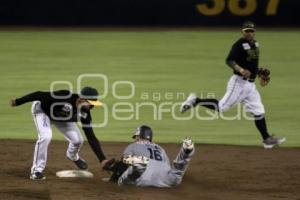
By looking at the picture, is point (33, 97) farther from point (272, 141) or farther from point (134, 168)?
point (272, 141)

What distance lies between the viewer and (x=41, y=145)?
9664 mm

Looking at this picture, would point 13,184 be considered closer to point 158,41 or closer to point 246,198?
point 246,198

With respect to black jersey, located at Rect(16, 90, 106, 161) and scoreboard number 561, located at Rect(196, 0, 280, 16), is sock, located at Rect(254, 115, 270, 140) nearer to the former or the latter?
black jersey, located at Rect(16, 90, 106, 161)

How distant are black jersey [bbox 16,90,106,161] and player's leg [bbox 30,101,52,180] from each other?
0.10 m

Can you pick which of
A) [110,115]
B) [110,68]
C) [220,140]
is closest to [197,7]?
[110,68]

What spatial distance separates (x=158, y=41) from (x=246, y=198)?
1789 cm

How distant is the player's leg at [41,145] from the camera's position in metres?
9.66

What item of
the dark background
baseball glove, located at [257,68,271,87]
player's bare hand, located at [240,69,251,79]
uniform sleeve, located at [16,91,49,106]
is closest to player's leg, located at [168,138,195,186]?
uniform sleeve, located at [16,91,49,106]

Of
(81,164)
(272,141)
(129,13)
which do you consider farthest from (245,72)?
(129,13)

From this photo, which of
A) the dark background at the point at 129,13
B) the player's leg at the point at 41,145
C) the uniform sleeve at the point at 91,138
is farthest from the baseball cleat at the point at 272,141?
the dark background at the point at 129,13

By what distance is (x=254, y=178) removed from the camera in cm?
1016

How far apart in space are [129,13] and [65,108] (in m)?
19.5

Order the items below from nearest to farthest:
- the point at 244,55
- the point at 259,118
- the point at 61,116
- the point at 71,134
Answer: the point at 61,116 → the point at 71,134 → the point at 244,55 → the point at 259,118

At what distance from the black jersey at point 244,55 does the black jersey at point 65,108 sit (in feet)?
10.9
